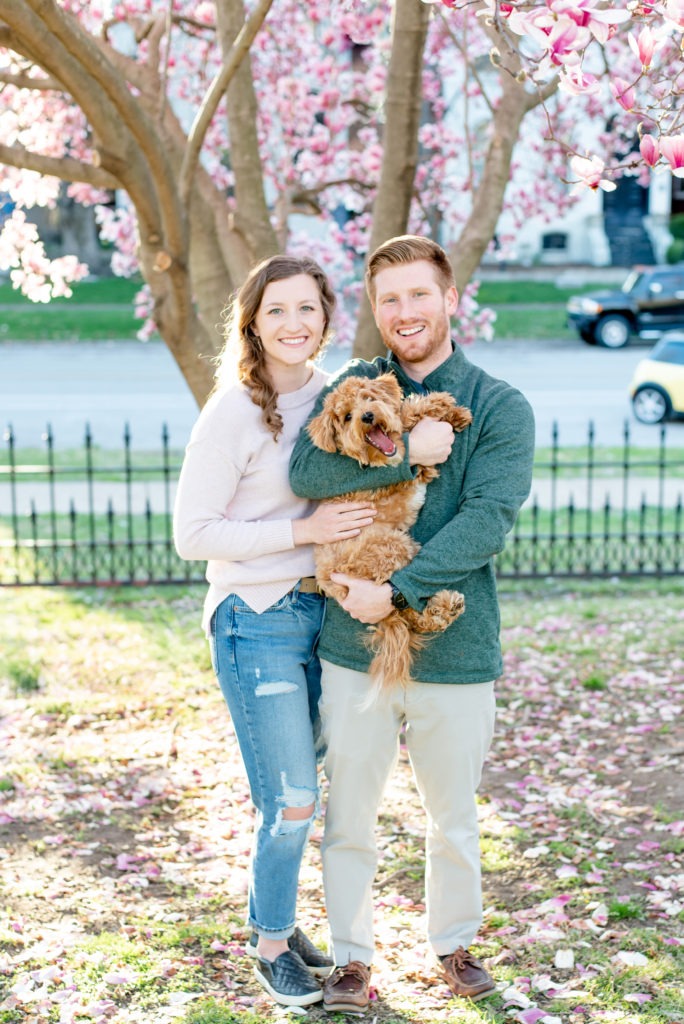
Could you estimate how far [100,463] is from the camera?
11.8 meters

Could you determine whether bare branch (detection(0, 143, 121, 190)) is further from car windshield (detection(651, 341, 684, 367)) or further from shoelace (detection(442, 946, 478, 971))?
car windshield (detection(651, 341, 684, 367))

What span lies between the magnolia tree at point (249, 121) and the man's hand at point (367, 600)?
52.0 inches

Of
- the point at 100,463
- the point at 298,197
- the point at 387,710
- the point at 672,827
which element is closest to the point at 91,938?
the point at 387,710

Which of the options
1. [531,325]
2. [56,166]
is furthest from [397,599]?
[531,325]

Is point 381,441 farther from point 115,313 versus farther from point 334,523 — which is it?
point 115,313

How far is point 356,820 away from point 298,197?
14.4ft

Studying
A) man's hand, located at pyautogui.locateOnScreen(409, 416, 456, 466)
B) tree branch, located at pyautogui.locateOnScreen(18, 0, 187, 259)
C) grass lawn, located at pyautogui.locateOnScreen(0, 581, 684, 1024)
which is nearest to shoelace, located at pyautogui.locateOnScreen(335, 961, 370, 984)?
grass lawn, located at pyautogui.locateOnScreen(0, 581, 684, 1024)

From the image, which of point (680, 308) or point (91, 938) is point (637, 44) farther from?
point (680, 308)

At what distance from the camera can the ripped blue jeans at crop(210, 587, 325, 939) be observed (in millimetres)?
3131

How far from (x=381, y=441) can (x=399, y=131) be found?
259 cm

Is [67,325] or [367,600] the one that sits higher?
[67,325]

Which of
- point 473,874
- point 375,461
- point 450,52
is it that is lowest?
point 473,874

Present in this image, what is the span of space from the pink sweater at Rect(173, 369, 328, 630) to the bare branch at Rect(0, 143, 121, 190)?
1.85 m

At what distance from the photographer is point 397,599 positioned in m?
3.05
